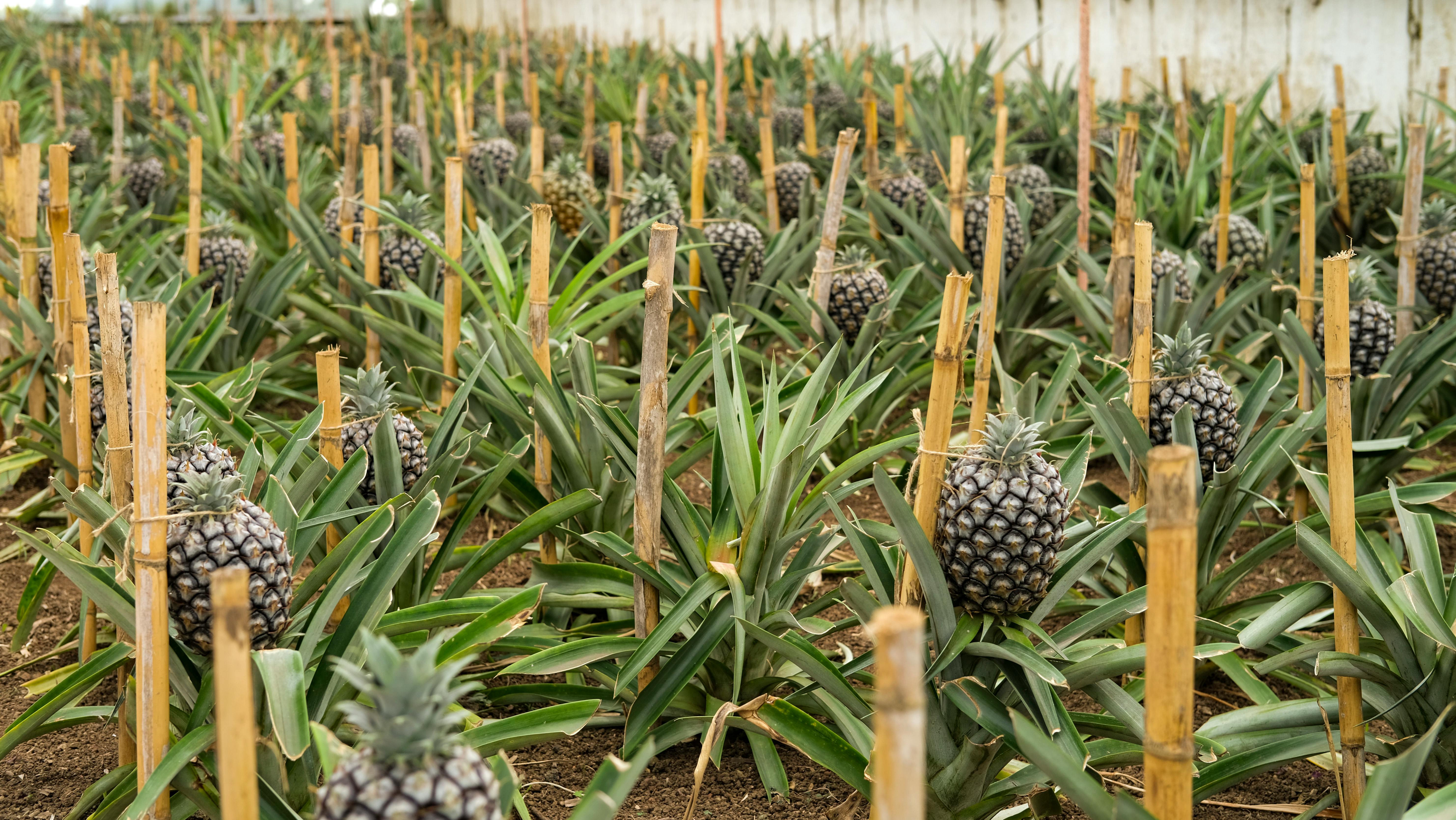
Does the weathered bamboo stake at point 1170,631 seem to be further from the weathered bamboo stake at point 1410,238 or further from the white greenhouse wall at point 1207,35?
the white greenhouse wall at point 1207,35

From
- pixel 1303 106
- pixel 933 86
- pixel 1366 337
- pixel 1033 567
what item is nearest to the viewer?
pixel 1033 567

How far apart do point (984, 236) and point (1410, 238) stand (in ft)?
2.37

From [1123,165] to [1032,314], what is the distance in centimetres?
63

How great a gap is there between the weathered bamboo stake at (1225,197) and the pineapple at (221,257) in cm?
181

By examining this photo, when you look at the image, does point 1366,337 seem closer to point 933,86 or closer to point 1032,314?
point 1032,314

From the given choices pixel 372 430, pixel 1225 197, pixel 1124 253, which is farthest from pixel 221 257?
pixel 1225 197

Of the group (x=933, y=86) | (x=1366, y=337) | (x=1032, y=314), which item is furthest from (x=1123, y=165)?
(x=933, y=86)

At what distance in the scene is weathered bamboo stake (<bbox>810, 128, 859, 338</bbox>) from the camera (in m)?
1.73

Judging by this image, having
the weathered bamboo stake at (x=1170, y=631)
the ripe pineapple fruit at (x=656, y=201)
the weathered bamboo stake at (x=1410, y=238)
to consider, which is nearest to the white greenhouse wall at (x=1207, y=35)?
the weathered bamboo stake at (x=1410, y=238)

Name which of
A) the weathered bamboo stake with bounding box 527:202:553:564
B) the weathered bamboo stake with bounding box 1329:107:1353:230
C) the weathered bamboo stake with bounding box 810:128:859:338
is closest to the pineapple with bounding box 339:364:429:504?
the weathered bamboo stake with bounding box 527:202:553:564

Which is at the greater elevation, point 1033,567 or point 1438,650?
point 1033,567

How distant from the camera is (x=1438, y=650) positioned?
3.48 feet

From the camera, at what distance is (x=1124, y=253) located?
173 cm

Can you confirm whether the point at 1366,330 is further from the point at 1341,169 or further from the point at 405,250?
the point at 405,250
